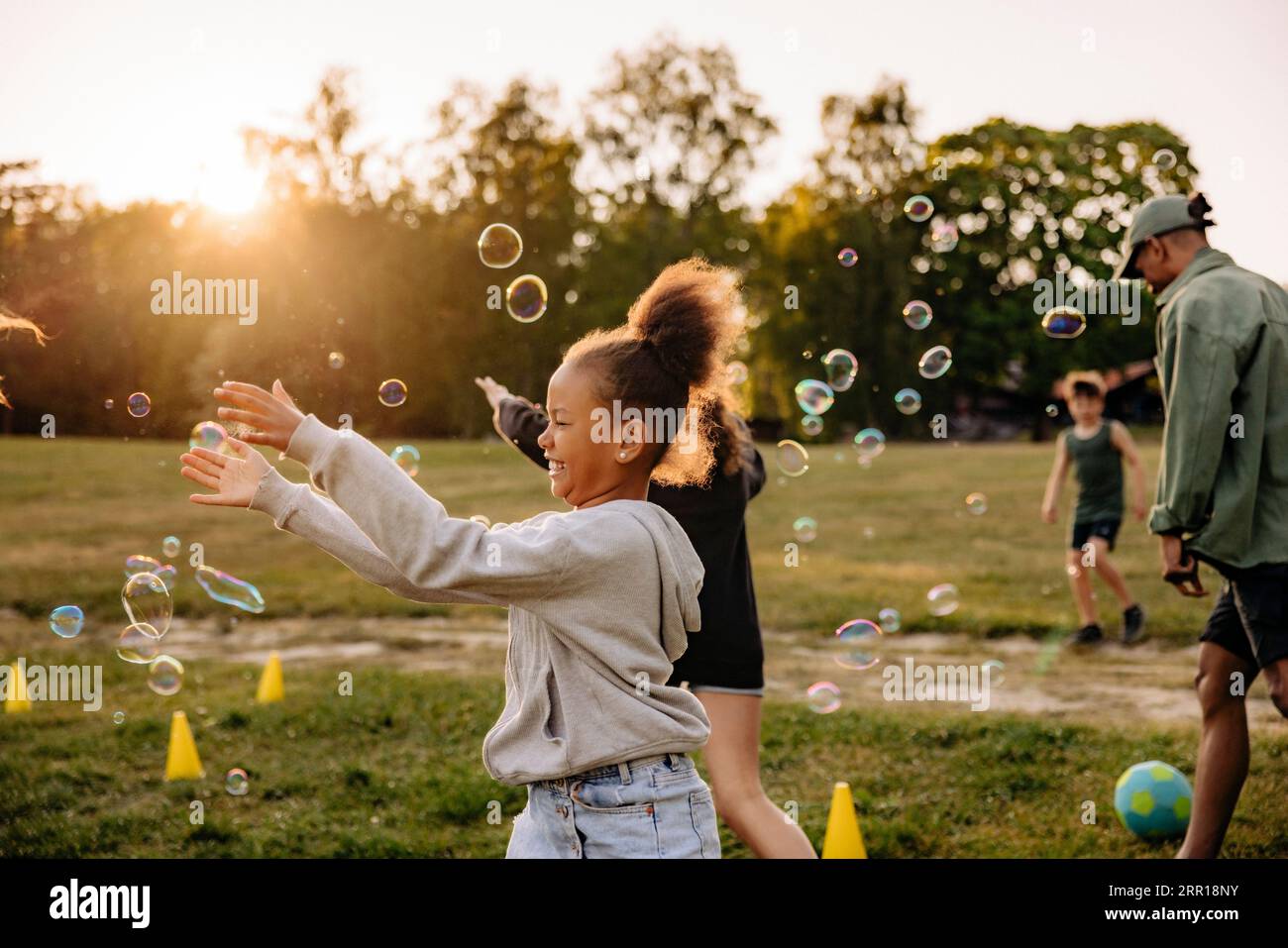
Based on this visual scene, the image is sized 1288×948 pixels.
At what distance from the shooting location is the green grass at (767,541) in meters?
10.3

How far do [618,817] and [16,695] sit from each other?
5.67m

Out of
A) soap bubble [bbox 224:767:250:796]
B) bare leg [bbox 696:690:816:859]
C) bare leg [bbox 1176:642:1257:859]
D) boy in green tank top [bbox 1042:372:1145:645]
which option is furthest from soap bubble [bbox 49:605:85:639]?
boy in green tank top [bbox 1042:372:1145:645]

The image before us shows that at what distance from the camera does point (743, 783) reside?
11.9ft

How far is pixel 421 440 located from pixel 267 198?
10.3 meters

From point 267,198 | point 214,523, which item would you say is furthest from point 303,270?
point 214,523

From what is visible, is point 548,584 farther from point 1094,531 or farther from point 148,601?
point 1094,531

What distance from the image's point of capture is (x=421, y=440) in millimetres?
27109

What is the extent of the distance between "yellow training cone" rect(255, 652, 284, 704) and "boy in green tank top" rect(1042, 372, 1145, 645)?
503 centimetres

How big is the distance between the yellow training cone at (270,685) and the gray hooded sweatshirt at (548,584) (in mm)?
4650

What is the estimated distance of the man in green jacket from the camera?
384 centimetres

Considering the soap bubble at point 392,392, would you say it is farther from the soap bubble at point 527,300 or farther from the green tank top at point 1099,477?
the green tank top at point 1099,477

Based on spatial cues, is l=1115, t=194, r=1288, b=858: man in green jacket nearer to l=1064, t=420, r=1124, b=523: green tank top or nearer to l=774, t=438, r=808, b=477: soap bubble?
l=774, t=438, r=808, b=477: soap bubble

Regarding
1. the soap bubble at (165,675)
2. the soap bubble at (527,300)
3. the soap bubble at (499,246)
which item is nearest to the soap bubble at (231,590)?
the soap bubble at (165,675)

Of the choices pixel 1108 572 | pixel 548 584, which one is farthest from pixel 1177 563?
pixel 1108 572
